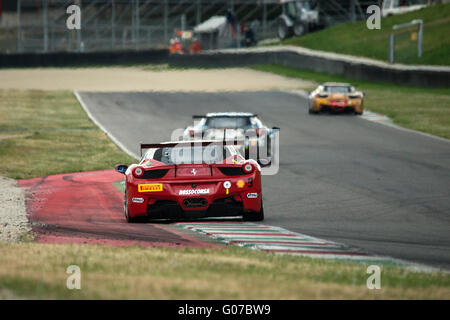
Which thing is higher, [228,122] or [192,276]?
[228,122]

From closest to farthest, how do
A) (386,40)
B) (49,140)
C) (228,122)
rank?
(228,122) → (49,140) → (386,40)

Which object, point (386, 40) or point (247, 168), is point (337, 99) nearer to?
point (247, 168)

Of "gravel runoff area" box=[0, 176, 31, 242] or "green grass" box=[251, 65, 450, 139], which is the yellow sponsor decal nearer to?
"gravel runoff area" box=[0, 176, 31, 242]

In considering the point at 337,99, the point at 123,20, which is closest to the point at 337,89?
the point at 337,99

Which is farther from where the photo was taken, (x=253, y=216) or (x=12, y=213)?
(x=12, y=213)

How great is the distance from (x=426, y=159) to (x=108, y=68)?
36.3 metres

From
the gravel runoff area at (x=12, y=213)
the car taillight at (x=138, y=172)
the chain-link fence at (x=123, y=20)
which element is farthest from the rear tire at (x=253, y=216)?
the chain-link fence at (x=123, y=20)

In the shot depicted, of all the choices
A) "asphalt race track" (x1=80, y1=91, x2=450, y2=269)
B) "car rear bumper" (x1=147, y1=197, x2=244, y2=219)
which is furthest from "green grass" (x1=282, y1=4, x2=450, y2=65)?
"car rear bumper" (x1=147, y1=197, x2=244, y2=219)

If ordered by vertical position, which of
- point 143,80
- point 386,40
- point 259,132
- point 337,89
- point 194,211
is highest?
point 386,40

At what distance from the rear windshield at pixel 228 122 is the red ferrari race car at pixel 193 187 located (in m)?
7.95

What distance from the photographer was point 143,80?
49.7m

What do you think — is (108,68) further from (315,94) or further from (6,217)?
(6,217)

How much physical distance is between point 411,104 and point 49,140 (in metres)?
A: 16.0

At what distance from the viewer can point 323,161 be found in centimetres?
2008
